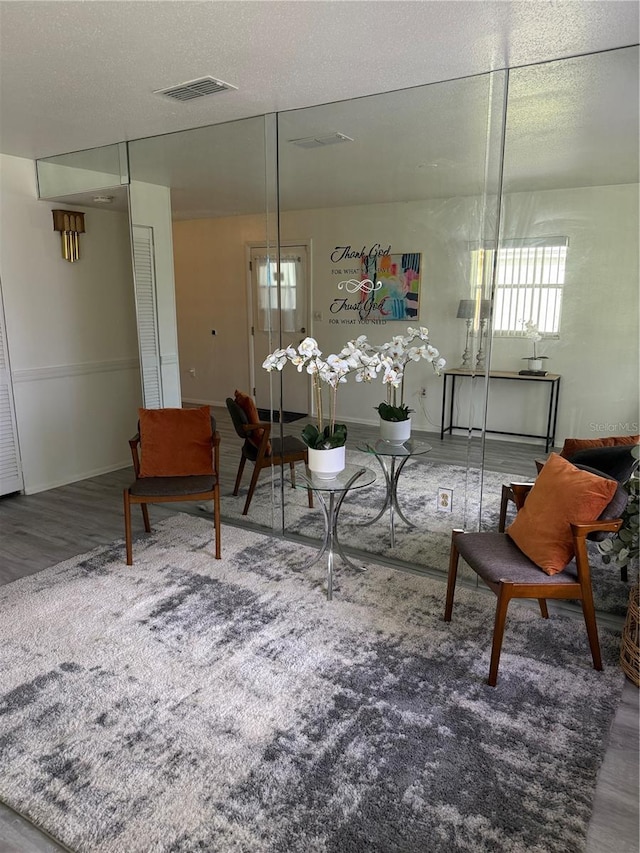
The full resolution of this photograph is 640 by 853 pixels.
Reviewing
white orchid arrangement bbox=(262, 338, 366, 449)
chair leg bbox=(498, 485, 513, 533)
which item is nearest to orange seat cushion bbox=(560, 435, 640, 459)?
chair leg bbox=(498, 485, 513, 533)

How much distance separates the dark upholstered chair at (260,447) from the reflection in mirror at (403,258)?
15.8 inches

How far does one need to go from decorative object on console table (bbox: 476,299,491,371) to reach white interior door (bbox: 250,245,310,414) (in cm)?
107

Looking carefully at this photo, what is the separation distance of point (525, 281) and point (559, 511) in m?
→ 1.18

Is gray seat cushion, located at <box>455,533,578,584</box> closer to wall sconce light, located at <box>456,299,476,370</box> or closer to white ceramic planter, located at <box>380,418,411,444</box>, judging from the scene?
white ceramic planter, located at <box>380,418,411,444</box>

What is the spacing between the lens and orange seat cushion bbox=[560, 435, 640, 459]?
2848 millimetres

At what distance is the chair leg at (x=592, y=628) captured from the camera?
243 centimetres

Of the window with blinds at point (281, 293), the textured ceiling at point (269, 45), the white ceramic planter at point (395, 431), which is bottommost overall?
the white ceramic planter at point (395, 431)

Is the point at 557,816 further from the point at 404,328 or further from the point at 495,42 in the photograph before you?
the point at 495,42

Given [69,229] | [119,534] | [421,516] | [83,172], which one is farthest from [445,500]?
[69,229]

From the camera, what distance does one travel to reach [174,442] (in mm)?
3906

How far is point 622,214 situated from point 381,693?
2.38m

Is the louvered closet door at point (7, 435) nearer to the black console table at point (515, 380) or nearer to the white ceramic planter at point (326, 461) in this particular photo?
the white ceramic planter at point (326, 461)

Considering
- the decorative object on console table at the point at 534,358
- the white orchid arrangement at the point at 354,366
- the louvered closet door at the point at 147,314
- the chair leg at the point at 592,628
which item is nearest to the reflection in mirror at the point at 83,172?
the louvered closet door at the point at 147,314

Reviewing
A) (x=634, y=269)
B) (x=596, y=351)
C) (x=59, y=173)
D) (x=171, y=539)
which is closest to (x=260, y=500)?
(x=171, y=539)
